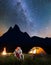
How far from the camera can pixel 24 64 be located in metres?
16.8

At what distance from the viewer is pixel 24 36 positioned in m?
52.4

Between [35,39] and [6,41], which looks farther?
[35,39]

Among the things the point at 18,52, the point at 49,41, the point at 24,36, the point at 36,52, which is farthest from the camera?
the point at 24,36

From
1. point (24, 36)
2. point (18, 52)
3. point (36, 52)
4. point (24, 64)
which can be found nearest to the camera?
point (24, 64)

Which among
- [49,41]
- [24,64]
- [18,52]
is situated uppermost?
[49,41]

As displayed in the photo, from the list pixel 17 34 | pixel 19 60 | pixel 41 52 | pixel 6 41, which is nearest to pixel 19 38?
pixel 17 34

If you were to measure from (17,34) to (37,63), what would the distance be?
36.3 metres

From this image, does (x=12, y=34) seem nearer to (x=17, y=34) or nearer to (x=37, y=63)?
(x=17, y=34)

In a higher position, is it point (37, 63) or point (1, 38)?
point (1, 38)

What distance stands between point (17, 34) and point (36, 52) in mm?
28499

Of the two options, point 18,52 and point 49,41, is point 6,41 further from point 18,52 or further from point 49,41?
point 18,52

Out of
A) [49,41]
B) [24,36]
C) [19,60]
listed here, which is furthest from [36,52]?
[24,36]

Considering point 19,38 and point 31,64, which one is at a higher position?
point 19,38

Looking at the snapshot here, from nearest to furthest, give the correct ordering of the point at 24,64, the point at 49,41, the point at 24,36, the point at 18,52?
the point at 24,64
the point at 18,52
the point at 49,41
the point at 24,36
